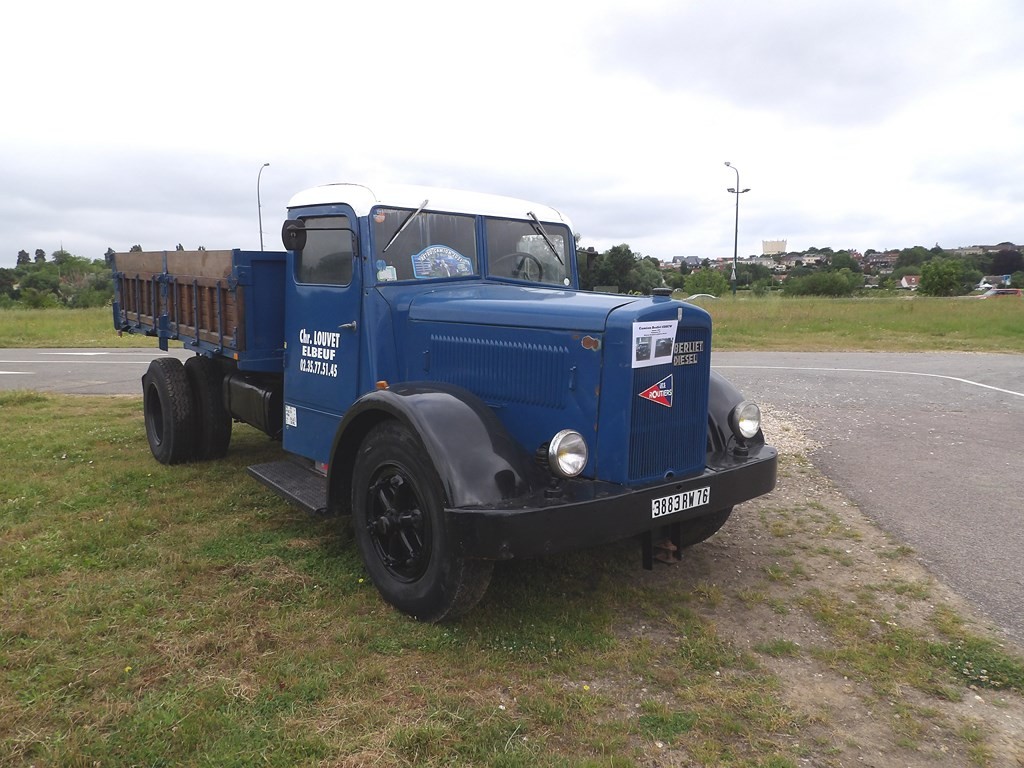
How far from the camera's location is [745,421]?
4.33m

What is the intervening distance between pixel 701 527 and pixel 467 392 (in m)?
1.78

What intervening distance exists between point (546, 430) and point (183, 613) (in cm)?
207

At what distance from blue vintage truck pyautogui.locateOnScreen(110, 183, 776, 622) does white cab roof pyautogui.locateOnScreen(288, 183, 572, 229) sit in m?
0.02

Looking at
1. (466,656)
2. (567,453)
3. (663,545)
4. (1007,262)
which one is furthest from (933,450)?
(1007,262)

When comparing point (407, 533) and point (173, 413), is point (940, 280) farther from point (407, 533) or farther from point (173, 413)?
point (407, 533)

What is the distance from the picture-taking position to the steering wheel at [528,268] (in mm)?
5023

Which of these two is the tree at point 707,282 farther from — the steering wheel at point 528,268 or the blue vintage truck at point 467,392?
the blue vintage truck at point 467,392

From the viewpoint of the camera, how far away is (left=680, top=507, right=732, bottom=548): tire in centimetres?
450

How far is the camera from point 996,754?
2730 mm

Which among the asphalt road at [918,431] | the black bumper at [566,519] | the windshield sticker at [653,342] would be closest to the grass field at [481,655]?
the asphalt road at [918,431]

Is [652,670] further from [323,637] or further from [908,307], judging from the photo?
[908,307]

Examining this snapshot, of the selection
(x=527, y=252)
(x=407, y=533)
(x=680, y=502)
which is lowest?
(x=407, y=533)

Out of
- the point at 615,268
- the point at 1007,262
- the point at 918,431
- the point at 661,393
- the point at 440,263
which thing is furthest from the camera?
the point at 1007,262

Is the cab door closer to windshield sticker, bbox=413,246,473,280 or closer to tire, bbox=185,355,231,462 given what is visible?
windshield sticker, bbox=413,246,473,280
